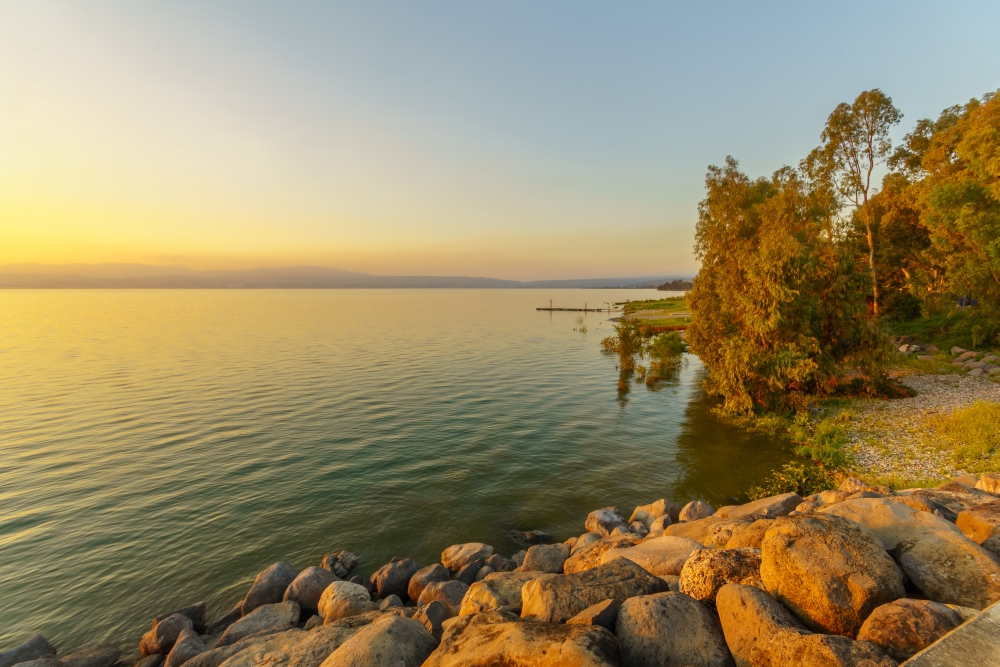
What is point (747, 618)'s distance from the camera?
5789 mm

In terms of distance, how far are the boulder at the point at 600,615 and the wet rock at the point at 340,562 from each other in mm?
8917

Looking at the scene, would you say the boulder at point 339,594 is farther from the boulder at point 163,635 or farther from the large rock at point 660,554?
the large rock at point 660,554

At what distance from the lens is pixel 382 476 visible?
19.3 meters

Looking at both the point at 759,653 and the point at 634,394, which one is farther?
the point at 634,394

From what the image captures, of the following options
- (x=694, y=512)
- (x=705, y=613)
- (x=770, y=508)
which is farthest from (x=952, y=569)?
(x=694, y=512)

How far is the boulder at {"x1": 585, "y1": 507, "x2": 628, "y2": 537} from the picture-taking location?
1457cm

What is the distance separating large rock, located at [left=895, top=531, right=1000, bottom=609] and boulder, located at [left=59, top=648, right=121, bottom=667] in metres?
14.5

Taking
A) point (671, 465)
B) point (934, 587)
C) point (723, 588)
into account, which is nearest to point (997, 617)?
point (934, 587)

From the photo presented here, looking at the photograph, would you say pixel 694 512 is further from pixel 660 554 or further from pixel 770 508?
pixel 660 554

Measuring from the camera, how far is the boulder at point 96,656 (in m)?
9.48

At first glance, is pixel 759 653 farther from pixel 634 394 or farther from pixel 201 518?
pixel 634 394

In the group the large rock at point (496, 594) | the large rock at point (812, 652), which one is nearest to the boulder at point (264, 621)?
the large rock at point (496, 594)

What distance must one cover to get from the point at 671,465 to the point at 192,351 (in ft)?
182

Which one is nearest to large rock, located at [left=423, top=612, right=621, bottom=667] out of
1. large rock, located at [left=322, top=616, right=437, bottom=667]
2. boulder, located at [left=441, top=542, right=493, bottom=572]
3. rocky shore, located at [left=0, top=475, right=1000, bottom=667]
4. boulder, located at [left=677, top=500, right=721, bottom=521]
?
rocky shore, located at [left=0, top=475, right=1000, bottom=667]
